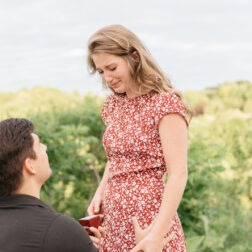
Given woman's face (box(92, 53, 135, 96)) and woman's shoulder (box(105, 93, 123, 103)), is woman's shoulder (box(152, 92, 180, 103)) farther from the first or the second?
woman's shoulder (box(105, 93, 123, 103))

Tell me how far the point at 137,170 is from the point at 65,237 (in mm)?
607

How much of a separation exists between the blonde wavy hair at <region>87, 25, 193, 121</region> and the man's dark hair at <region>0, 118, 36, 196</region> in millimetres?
612

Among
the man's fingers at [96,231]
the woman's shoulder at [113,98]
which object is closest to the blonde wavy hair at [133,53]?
the woman's shoulder at [113,98]

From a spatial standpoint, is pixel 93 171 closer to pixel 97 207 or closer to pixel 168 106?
pixel 97 207

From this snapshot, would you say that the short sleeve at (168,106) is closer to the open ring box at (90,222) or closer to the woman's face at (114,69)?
the woman's face at (114,69)

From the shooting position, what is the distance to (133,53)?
6.96 ft

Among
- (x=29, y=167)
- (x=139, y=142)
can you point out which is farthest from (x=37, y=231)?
(x=139, y=142)

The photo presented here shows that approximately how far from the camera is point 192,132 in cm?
803

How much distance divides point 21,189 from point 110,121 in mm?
746

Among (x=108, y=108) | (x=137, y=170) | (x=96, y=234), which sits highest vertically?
(x=108, y=108)

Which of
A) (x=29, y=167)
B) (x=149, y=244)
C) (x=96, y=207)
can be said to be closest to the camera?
(x=29, y=167)

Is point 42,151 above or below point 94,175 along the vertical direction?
above

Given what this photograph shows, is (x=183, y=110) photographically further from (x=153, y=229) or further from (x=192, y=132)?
(x=192, y=132)

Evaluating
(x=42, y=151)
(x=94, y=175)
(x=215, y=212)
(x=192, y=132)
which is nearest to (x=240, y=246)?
(x=215, y=212)
